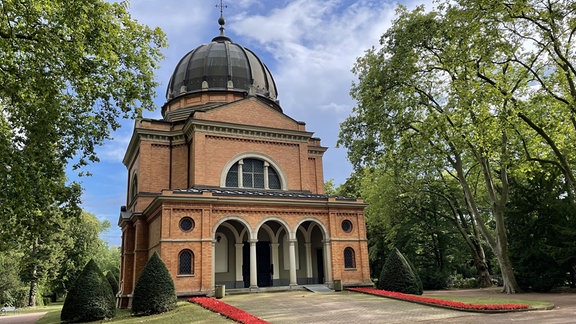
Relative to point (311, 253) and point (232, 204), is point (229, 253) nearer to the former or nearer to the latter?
point (232, 204)

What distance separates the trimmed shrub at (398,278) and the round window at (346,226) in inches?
128

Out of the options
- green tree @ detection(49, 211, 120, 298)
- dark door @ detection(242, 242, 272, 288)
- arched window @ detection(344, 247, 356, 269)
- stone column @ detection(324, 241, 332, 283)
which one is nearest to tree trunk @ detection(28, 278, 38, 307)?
green tree @ detection(49, 211, 120, 298)

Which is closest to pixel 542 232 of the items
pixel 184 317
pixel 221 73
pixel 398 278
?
pixel 398 278

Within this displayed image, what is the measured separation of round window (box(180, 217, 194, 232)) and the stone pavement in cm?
392

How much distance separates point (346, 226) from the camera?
25.2 m

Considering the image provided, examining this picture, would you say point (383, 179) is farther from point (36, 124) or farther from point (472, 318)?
point (36, 124)

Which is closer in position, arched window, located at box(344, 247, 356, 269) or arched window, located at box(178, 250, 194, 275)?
arched window, located at box(178, 250, 194, 275)

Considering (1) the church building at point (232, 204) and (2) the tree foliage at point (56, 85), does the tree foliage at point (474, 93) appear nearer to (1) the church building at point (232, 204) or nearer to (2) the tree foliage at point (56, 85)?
(1) the church building at point (232, 204)

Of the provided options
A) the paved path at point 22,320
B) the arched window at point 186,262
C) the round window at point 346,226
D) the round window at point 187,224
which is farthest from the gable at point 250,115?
the paved path at point 22,320

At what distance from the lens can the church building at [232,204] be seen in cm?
2150

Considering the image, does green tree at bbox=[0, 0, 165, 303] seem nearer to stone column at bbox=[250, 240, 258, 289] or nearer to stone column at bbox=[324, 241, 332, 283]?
stone column at bbox=[250, 240, 258, 289]

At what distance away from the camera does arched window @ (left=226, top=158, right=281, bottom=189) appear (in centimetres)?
2703

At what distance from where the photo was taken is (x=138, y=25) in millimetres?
13617

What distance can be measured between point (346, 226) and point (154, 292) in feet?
38.8
